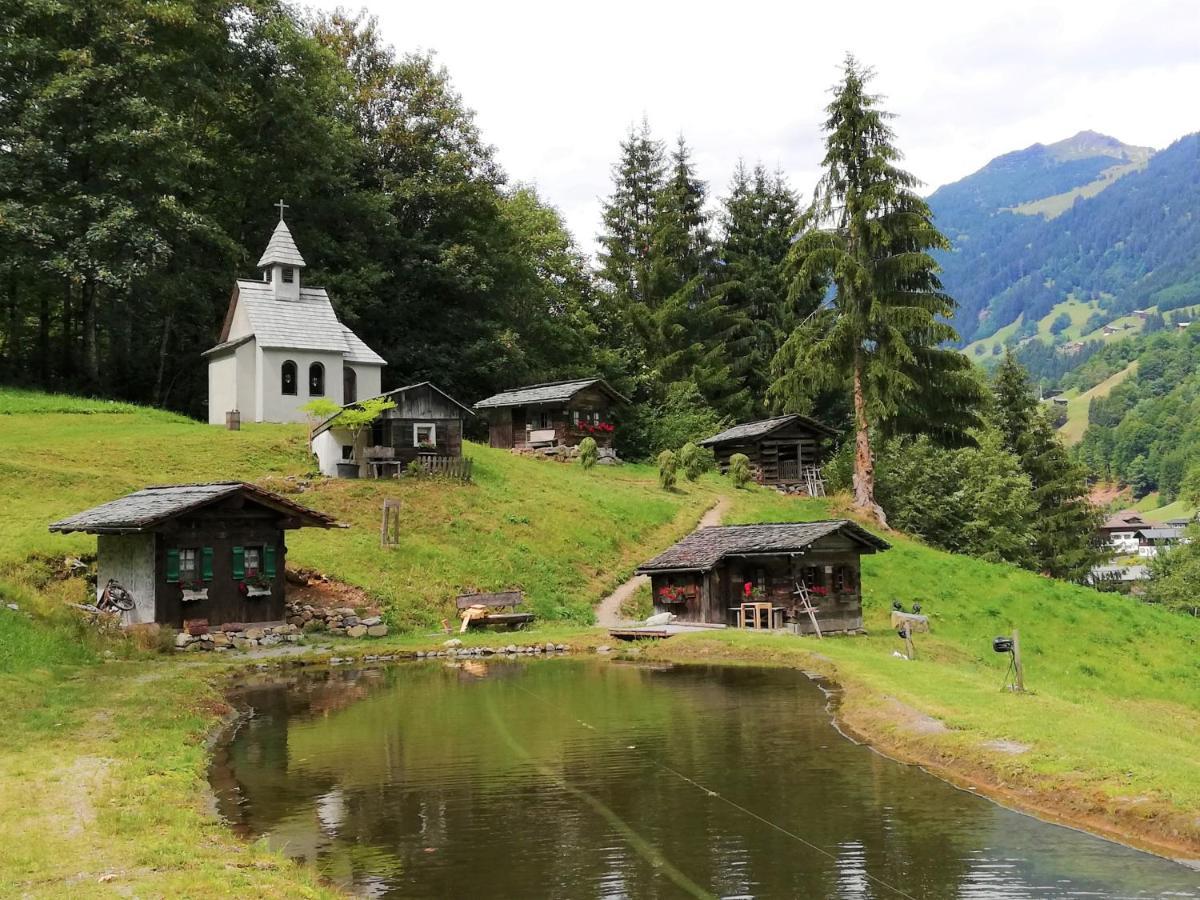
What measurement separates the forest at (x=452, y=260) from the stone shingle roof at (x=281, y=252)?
3.74m

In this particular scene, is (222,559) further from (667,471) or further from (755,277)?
(755,277)

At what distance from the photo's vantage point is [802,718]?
822 inches

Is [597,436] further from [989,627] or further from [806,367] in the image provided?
→ [989,627]

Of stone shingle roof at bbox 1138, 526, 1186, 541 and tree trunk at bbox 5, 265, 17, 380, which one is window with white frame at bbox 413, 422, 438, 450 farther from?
stone shingle roof at bbox 1138, 526, 1186, 541

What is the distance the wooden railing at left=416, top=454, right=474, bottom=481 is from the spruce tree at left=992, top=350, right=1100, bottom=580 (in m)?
35.2

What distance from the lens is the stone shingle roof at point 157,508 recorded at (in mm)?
29469

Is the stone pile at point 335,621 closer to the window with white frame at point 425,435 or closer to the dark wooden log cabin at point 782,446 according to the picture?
the window with white frame at point 425,435

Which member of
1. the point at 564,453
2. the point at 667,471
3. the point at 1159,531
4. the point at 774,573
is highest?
the point at 564,453

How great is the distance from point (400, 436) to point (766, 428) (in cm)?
2323

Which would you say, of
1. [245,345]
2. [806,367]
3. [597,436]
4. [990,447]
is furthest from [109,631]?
→ [990,447]

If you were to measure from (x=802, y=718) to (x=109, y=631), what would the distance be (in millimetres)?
19247

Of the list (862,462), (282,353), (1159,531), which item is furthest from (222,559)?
(1159,531)

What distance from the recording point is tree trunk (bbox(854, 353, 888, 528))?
51469 mm

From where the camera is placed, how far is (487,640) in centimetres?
3334
